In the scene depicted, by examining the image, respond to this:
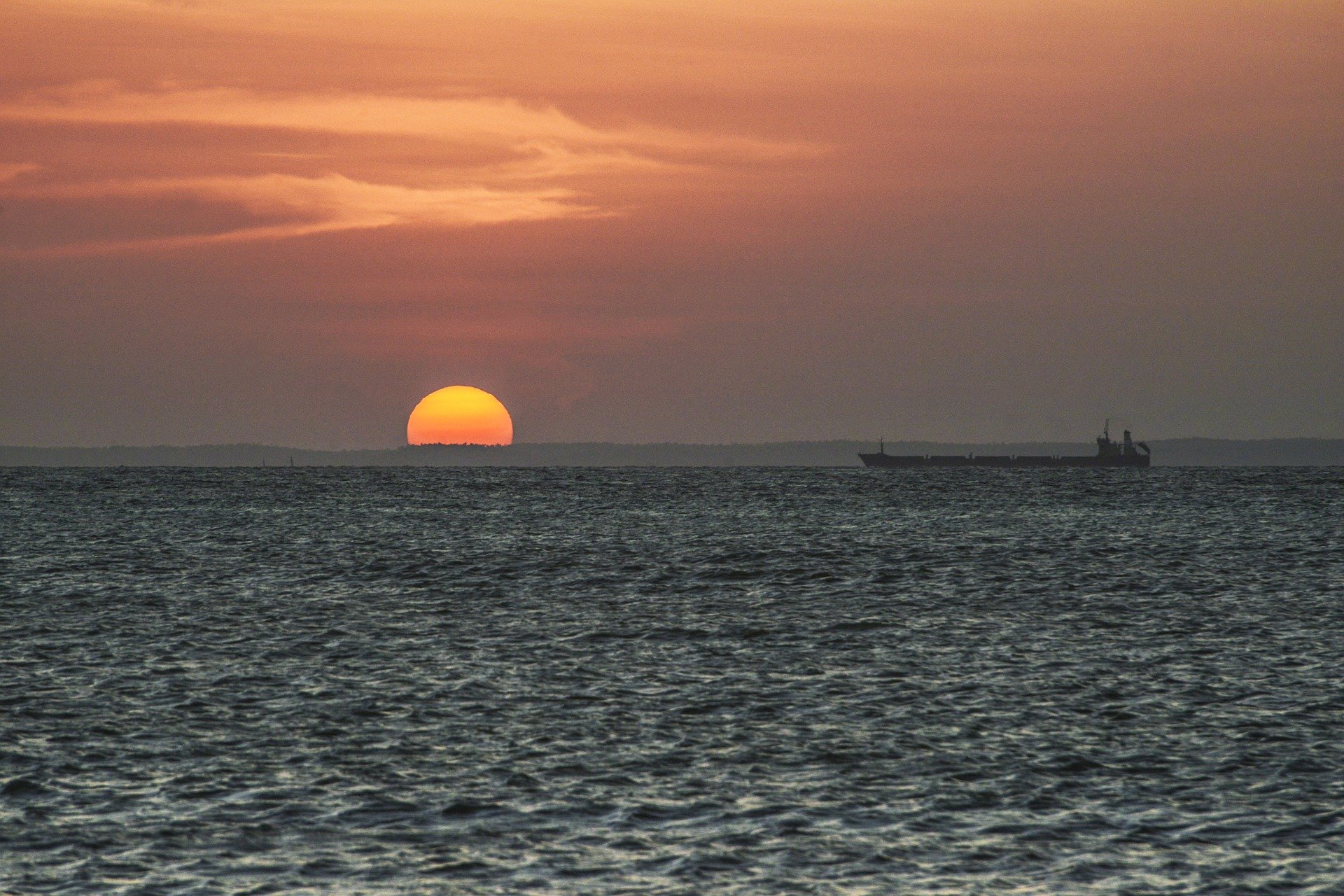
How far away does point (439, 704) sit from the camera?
30.3 metres

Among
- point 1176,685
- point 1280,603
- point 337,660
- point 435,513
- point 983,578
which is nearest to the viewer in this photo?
point 1176,685

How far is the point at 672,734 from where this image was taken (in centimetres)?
2695

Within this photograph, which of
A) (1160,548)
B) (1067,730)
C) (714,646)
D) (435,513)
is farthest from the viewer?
(435,513)

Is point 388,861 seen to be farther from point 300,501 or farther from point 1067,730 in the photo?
point 300,501

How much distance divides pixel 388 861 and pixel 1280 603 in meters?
43.7

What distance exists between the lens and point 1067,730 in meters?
27.4

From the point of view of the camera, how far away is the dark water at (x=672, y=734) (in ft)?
60.6

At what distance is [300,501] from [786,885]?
171612 mm

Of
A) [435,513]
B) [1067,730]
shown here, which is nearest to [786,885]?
[1067,730]

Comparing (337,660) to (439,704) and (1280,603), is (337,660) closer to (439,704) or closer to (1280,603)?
(439,704)

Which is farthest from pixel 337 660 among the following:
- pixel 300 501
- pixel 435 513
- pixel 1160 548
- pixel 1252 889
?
pixel 300 501

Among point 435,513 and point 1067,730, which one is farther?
point 435,513

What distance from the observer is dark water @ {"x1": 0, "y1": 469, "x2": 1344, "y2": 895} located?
18.5 m

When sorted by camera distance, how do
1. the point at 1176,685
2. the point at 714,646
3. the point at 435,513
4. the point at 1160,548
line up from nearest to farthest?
1. the point at 1176,685
2. the point at 714,646
3. the point at 1160,548
4. the point at 435,513
